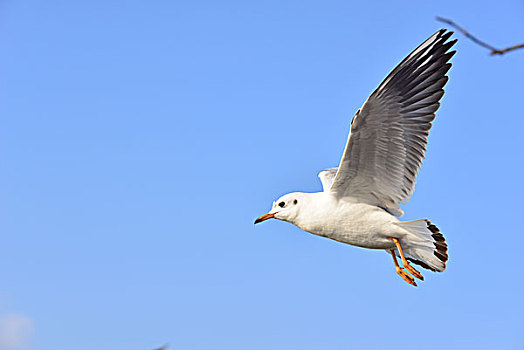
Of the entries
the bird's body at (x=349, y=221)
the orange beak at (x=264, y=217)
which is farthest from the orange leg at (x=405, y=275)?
the orange beak at (x=264, y=217)

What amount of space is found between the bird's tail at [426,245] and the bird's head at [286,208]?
1.41 metres

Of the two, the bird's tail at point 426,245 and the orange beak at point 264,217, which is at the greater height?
the orange beak at point 264,217

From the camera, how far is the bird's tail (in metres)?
7.63

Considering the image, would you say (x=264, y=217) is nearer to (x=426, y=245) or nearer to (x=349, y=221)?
(x=349, y=221)

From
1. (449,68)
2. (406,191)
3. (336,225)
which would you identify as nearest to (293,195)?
(336,225)

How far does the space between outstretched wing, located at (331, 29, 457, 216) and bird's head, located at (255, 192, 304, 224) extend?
559 millimetres


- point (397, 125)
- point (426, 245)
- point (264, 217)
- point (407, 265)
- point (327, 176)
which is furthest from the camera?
point (327, 176)

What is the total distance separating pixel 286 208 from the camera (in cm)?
788

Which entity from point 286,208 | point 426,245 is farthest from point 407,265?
point 286,208

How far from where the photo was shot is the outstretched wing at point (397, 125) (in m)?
7.01

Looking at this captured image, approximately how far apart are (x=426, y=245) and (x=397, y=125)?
1.67 metres

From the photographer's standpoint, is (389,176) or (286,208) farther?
(286,208)

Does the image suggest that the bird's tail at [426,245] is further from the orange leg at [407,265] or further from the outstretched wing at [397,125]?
the outstretched wing at [397,125]

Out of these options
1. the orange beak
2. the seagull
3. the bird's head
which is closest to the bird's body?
the seagull
